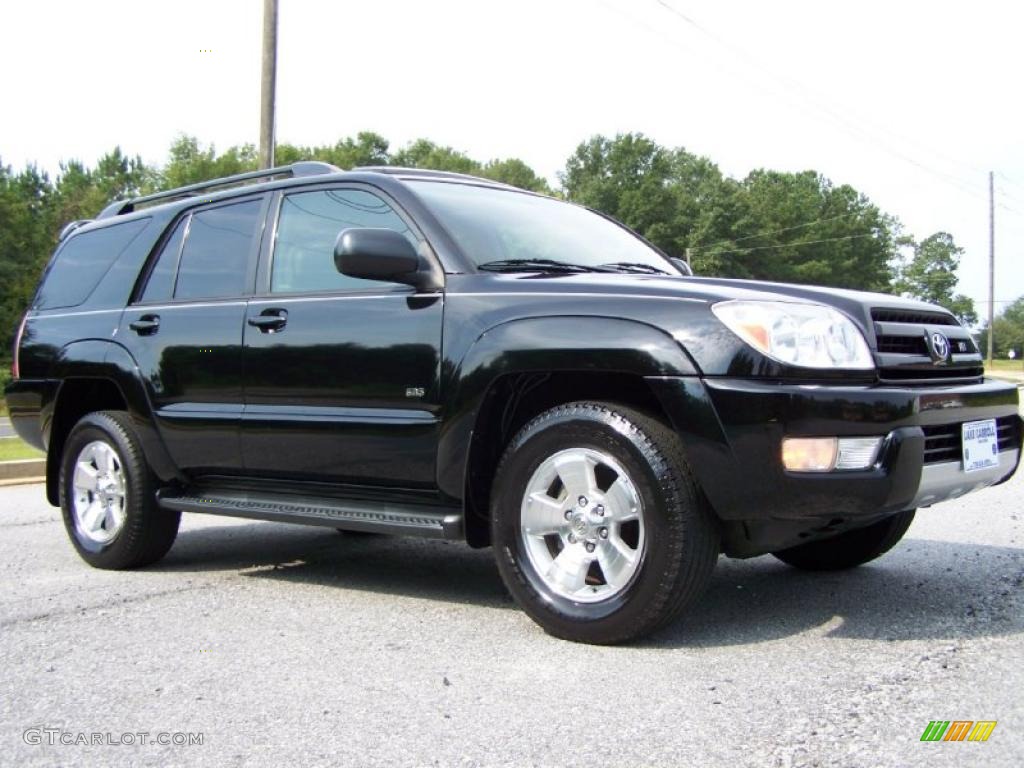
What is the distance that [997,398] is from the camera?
12.8ft

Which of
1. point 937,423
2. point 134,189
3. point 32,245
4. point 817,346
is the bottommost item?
point 937,423

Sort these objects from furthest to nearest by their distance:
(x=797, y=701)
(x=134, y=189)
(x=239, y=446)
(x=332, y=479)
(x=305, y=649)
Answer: (x=134, y=189) < (x=239, y=446) < (x=332, y=479) < (x=305, y=649) < (x=797, y=701)

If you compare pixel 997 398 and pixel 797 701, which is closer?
pixel 797 701

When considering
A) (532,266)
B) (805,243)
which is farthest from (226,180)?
(805,243)

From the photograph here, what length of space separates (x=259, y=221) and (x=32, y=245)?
6599 cm

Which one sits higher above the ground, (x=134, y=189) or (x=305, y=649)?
(x=134, y=189)

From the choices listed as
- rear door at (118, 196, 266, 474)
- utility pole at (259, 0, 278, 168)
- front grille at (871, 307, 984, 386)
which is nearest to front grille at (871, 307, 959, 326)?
front grille at (871, 307, 984, 386)

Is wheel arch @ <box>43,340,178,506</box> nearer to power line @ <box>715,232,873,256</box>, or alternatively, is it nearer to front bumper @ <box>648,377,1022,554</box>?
front bumper @ <box>648,377,1022,554</box>

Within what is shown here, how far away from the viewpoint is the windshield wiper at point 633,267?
4530 millimetres

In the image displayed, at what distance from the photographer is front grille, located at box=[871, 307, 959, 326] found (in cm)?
359

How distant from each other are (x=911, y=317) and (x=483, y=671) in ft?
6.64

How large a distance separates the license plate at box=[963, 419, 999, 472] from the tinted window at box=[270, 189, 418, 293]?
2.36 meters

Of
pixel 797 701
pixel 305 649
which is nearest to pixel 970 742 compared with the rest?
pixel 797 701

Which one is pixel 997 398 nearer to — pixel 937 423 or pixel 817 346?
pixel 937 423
